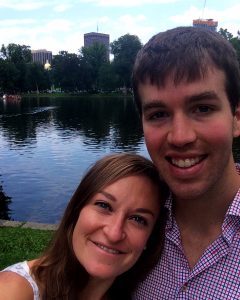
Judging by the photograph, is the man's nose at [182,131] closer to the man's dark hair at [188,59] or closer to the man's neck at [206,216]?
the man's dark hair at [188,59]

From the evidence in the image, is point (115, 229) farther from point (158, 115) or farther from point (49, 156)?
point (49, 156)

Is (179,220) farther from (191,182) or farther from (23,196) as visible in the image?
(23,196)

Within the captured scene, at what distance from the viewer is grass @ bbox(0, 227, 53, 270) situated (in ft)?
23.2

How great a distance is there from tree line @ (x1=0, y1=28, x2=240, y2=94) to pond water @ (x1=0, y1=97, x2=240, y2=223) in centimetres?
6152

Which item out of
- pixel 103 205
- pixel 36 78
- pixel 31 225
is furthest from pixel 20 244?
pixel 36 78

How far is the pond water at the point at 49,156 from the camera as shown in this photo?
1388 centimetres

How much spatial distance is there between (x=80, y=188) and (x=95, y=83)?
11062 cm

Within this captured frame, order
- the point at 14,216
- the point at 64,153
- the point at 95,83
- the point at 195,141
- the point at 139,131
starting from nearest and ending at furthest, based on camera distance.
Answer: the point at 195,141
the point at 14,216
the point at 64,153
the point at 139,131
the point at 95,83

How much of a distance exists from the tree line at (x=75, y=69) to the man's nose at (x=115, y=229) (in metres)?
95.2

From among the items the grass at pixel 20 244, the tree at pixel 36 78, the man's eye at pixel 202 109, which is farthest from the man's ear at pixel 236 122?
the tree at pixel 36 78

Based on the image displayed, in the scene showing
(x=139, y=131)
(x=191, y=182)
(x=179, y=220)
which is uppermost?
(x=191, y=182)

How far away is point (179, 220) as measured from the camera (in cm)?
251

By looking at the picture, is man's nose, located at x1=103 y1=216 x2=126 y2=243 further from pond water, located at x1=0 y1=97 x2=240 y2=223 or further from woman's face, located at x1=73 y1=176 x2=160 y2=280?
pond water, located at x1=0 y1=97 x2=240 y2=223

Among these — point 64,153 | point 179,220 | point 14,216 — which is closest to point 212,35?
point 179,220
